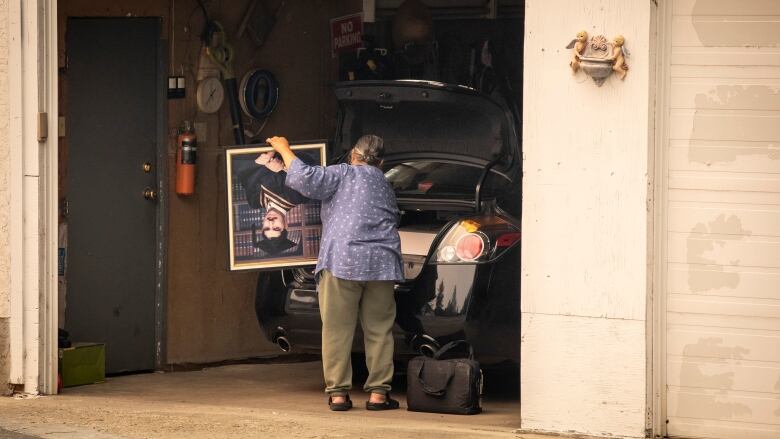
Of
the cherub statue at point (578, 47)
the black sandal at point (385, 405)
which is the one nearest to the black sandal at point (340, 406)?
the black sandal at point (385, 405)

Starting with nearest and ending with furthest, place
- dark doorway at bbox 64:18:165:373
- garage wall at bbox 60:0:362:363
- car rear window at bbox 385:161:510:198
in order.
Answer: car rear window at bbox 385:161:510:198
dark doorway at bbox 64:18:165:373
garage wall at bbox 60:0:362:363

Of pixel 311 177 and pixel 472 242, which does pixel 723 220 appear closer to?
pixel 472 242

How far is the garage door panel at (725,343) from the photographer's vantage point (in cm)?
700

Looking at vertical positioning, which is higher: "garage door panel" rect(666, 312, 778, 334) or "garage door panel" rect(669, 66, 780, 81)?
"garage door panel" rect(669, 66, 780, 81)

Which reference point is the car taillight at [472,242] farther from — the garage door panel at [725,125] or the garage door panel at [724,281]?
the garage door panel at [725,125]

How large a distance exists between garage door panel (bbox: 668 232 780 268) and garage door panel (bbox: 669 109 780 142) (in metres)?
0.52

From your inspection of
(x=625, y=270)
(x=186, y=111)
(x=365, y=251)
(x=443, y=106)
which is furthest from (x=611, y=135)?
(x=186, y=111)

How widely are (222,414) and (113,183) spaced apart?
2518 millimetres

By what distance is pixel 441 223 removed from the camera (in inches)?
345

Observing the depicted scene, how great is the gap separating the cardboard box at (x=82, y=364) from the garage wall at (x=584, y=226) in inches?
131

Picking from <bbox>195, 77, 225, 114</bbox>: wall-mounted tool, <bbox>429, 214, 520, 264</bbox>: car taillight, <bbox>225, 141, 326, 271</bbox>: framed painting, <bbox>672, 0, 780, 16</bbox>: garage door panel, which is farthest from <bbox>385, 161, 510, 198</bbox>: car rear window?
<bbox>672, 0, 780, 16</bbox>: garage door panel

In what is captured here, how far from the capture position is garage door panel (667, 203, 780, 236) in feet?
23.0

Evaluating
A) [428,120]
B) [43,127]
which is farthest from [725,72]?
[43,127]

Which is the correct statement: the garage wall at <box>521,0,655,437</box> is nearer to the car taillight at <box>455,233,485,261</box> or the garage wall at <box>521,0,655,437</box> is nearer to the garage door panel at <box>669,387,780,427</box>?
the garage door panel at <box>669,387,780,427</box>
